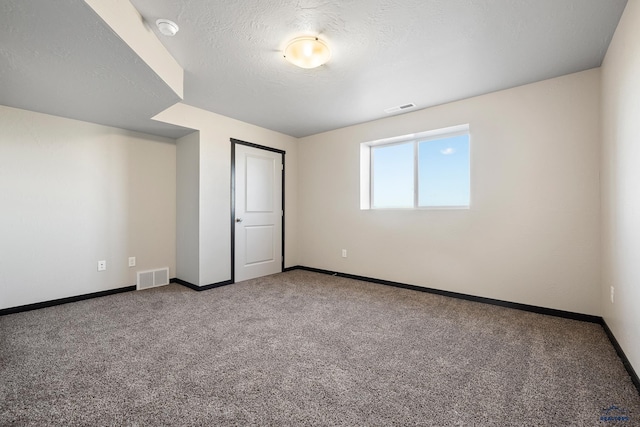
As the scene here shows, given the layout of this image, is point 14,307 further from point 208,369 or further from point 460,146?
point 460,146

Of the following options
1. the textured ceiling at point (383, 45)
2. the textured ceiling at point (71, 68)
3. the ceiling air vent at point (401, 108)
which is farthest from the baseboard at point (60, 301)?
the ceiling air vent at point (401, 108)

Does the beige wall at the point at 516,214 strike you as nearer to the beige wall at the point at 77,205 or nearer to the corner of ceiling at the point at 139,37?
the corner of ceiling at the point at 139,37

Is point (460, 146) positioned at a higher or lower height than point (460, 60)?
lower


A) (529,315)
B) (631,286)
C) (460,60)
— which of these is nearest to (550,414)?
(631,286)

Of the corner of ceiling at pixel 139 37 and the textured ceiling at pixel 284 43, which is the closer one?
the corner of ceiling at pixel 139 37

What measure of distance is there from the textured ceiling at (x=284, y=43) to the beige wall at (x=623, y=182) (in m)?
0.24

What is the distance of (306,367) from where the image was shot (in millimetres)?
1770

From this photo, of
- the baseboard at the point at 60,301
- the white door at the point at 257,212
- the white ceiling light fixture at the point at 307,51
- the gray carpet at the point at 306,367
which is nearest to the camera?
the gray carpet at the point at 306,367

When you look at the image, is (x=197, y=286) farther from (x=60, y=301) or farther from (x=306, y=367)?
(x=306, y=367)

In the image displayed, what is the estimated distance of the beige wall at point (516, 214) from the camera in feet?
8.33

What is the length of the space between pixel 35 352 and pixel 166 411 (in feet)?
4.56

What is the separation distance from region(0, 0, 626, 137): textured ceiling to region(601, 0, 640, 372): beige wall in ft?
0.78

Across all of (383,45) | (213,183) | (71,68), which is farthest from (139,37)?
(213,183)

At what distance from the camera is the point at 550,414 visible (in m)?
1.36
